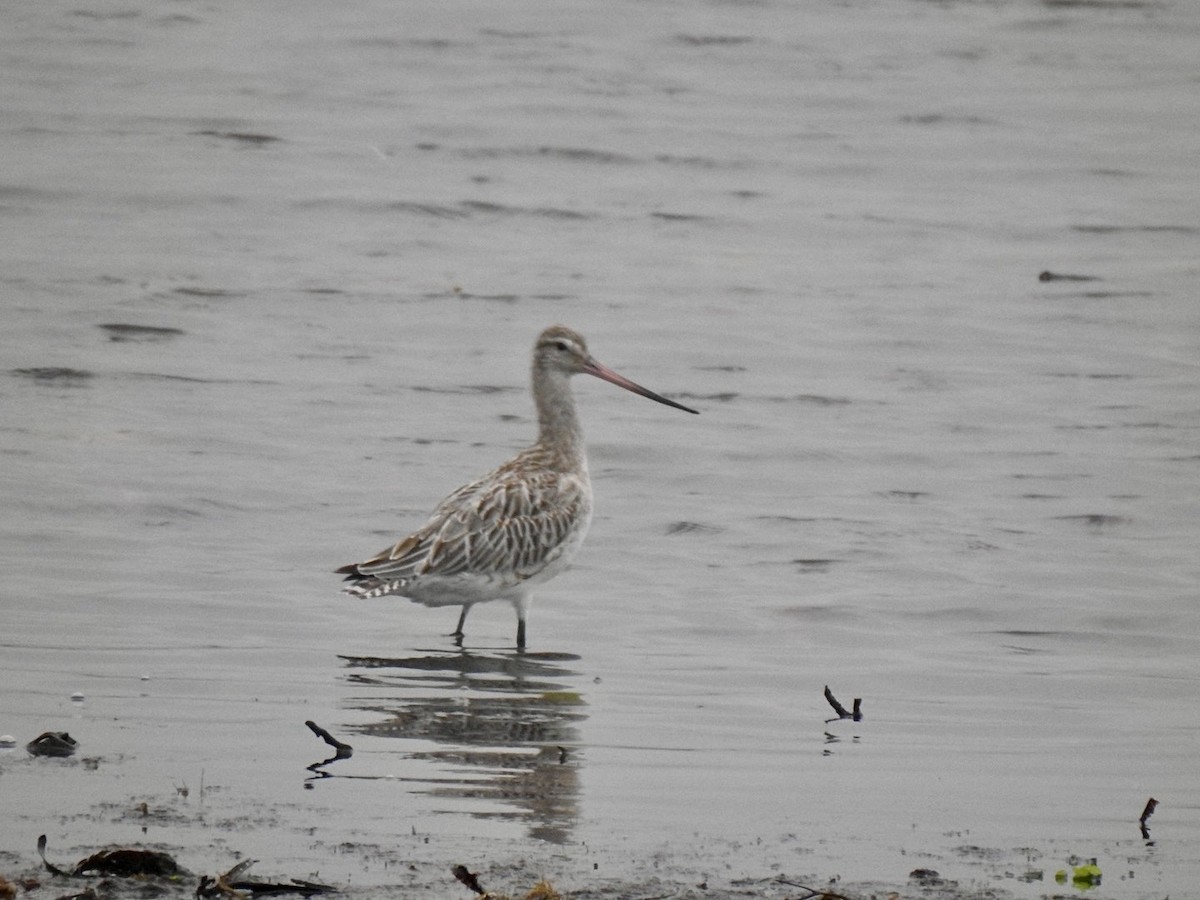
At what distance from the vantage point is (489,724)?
852 cm

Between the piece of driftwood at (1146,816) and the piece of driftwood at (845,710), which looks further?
the piece of driftwood at (845,710)

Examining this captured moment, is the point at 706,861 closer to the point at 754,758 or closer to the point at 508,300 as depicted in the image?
the point at 754,758

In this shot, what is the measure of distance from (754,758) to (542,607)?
3.73 meters

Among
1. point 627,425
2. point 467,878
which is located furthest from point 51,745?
point 627,425

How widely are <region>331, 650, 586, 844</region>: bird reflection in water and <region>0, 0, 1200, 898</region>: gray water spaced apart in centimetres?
4

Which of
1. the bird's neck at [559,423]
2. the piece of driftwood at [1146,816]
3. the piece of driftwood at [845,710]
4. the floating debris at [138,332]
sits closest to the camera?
the piece of driftwood at [1146,816]

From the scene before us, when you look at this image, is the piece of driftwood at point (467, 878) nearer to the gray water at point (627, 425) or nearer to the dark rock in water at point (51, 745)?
the gray water at point (627, 425)

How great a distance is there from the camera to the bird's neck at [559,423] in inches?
481

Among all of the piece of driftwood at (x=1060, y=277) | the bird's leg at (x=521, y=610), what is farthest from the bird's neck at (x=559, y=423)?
the piece of driftwood at (x=1060, y=277)

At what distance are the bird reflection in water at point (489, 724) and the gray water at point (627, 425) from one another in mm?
37

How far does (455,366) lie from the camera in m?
17.1

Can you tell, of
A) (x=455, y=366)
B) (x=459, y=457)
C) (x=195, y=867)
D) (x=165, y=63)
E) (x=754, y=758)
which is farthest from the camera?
(x=165, y=63)

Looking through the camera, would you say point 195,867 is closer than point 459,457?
Yes

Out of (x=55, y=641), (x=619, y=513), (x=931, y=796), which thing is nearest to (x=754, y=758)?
(x=931, y=796)
